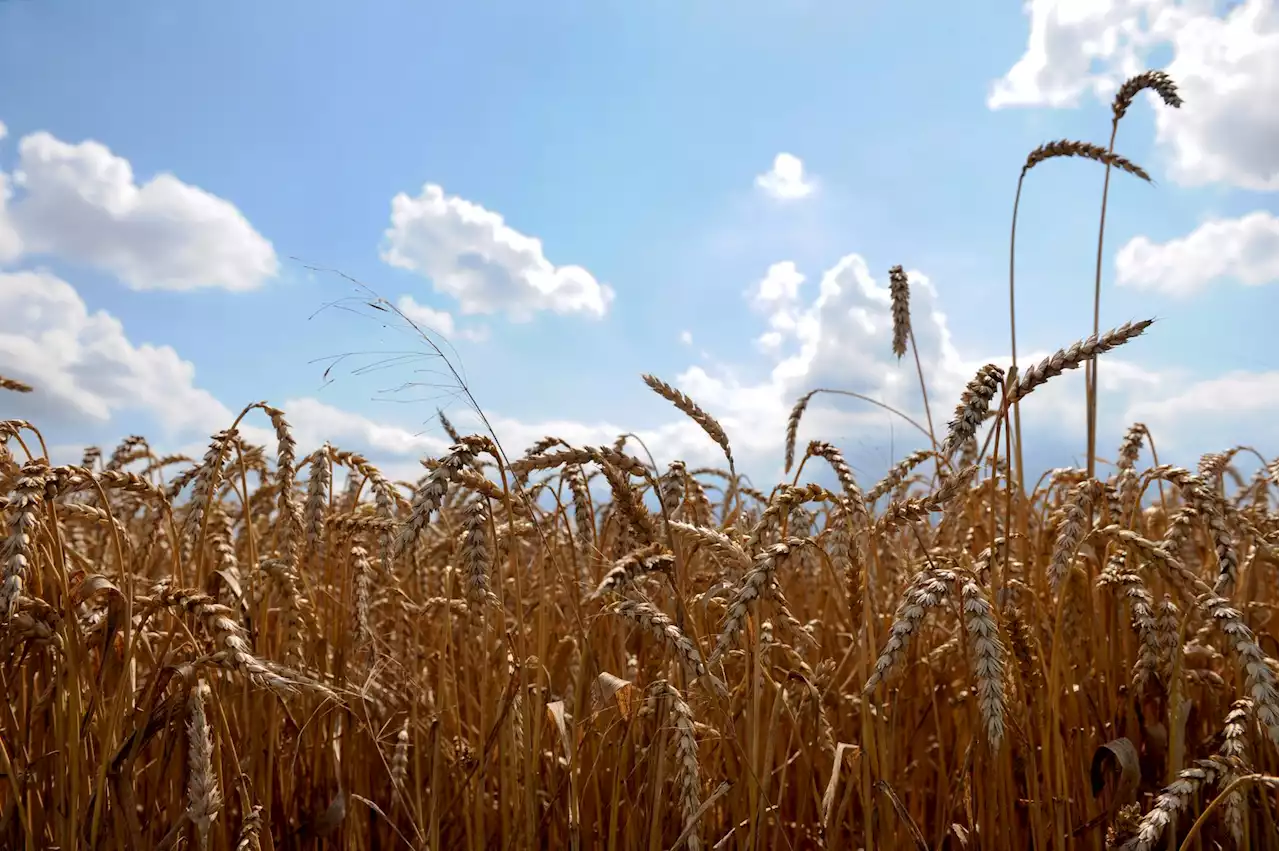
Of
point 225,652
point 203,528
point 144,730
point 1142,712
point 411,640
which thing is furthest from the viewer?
point 411,640

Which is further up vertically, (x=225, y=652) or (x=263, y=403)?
(x=263, y=403)

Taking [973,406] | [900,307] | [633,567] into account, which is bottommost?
[633,567]

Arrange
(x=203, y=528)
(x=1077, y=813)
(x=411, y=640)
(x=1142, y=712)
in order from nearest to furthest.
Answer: (x=203, y=528) < (x=1077, y=813) < (x=1142, y=712) < (x=411, y=640)

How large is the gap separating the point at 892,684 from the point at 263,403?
5.83ft

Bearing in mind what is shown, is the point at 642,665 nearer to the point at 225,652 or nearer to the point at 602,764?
the point at 602,764

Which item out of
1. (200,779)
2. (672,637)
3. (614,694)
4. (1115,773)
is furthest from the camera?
(1115,773)

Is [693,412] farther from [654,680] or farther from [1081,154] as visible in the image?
[1081,154]

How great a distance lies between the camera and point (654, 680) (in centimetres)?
212

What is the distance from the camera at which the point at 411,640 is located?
2.67 m

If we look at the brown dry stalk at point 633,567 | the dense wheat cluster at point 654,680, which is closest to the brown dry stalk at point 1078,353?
the dense wheat cluster at point 654,680

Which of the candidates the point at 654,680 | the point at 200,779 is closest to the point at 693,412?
the point at 654,680

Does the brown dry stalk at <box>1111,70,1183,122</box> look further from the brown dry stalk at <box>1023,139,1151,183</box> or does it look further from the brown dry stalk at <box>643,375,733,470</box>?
the brown dry stalk at <box>643,375,733,470</box>

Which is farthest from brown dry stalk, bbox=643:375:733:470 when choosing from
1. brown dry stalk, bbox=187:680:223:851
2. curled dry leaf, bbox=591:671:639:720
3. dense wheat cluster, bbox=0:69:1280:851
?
brown dry stalk, bbox=187:680:223:851

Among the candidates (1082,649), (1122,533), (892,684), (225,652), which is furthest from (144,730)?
(1082,649)
